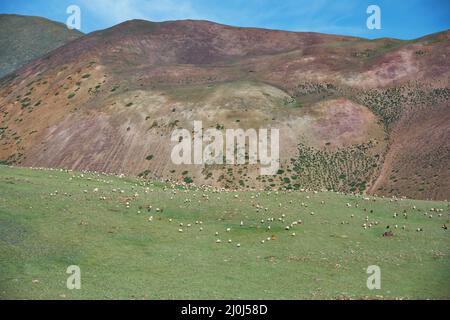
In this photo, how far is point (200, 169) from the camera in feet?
212

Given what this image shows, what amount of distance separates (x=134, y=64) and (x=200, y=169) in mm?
52172

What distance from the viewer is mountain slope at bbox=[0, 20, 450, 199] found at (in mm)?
64812

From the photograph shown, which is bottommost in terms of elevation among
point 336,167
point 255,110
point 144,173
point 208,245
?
point 208,245

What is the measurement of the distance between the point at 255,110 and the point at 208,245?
177 feet

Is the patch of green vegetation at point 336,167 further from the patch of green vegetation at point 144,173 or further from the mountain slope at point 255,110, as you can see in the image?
the patch of green vegetation at point 144,173

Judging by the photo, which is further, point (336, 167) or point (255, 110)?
point (255, 110)

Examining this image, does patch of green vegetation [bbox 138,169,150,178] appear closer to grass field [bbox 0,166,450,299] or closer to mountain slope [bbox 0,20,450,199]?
mountain slope [bbox 0,20,450,199]

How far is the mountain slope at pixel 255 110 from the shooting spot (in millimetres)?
64812

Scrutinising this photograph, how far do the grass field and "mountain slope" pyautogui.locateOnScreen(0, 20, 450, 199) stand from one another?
30453 mm

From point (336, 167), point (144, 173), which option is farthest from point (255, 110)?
point (144, 173)

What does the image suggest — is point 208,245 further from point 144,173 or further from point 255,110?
point 255,110

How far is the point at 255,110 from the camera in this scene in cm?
7538

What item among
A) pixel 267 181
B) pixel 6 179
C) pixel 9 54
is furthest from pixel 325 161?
pixel 9 54
